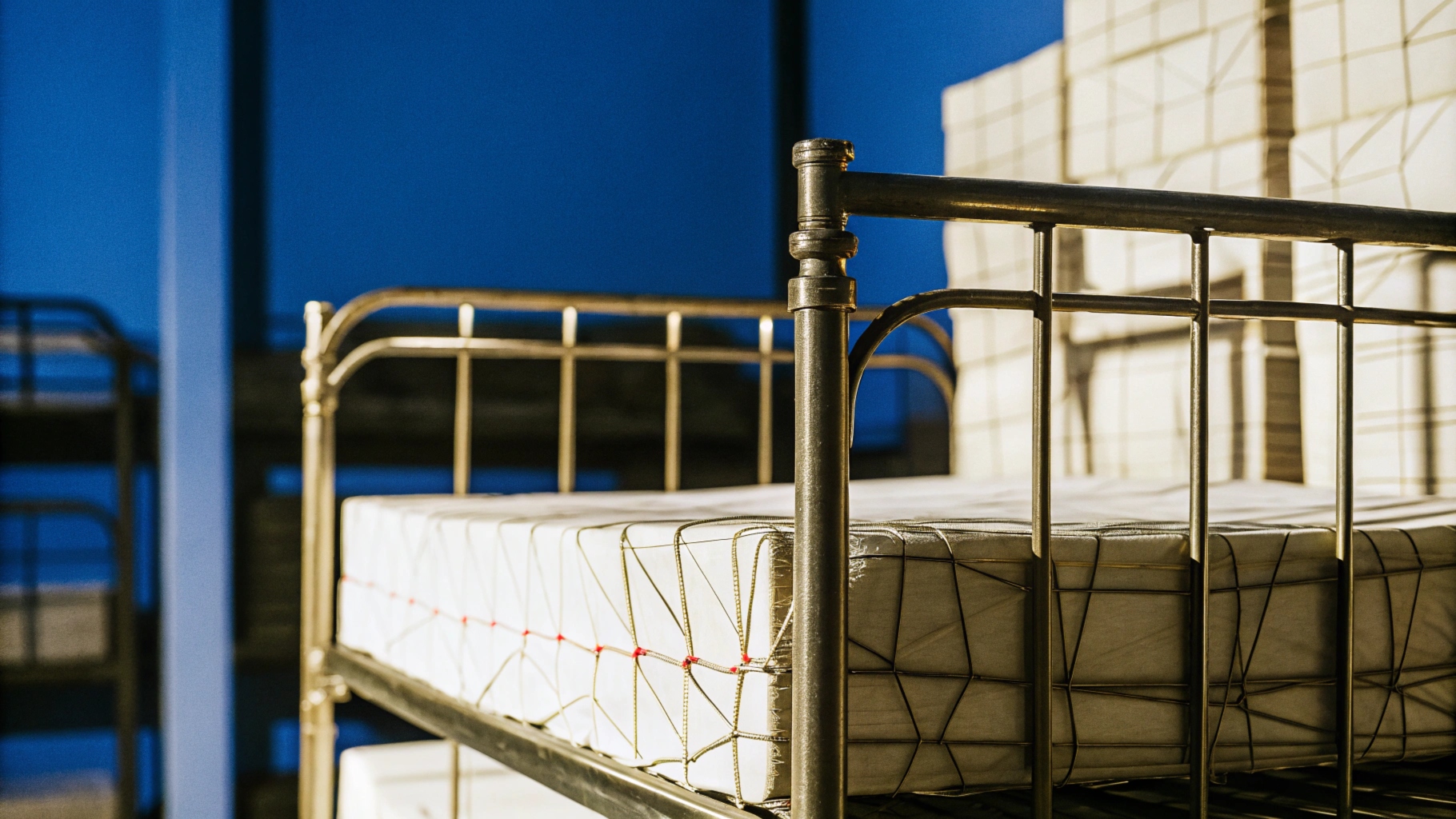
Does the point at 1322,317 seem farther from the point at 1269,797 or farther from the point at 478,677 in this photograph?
the point at 478,677

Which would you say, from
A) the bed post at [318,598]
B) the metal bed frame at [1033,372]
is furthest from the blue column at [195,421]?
the metal bed frame at [1033,372]

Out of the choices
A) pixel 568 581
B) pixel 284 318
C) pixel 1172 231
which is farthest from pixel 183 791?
pixel 1172 231

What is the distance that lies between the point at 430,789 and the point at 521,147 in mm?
1606

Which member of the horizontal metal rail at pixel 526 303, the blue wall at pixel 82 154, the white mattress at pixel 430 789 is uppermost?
the blue wall at pixel 82 154

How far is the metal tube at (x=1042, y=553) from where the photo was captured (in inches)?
33.9

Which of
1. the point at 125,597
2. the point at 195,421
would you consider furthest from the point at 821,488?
the point at 125,597

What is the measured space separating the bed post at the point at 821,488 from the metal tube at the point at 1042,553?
0.15 metres

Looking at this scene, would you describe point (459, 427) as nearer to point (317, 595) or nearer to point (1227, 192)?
point (317, 595)

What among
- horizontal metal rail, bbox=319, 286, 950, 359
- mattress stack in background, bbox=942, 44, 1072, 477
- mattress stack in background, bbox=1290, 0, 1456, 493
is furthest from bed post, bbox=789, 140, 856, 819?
mattress stack in background, bbox=942, 44, 1072, 477

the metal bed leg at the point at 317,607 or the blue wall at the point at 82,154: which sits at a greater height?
the blue wall at the point at 82,154

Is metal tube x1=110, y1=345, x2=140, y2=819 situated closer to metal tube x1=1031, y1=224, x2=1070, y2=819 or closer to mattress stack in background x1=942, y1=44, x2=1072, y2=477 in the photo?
mattress stack in background x1=942, y1=44, x2=1072, y2=477

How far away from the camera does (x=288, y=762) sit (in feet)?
9.18

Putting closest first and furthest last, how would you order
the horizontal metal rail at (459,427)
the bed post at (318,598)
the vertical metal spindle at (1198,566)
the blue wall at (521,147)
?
the vertical metal spindle at (1198,566) < the horizontal metal rail at (459,427) < the bed post at (318,598) < the blue wall at (521,147)

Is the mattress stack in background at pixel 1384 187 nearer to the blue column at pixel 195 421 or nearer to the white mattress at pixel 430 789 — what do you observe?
the white mattress at pixel 430 789
